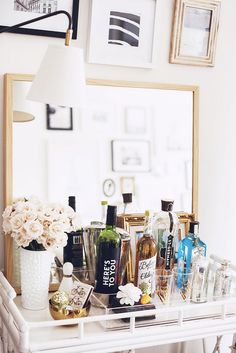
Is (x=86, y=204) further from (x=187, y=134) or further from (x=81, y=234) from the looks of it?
(x=187, y=134)

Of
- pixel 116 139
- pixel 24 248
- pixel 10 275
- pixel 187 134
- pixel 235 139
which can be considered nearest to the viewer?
pixel 24 248

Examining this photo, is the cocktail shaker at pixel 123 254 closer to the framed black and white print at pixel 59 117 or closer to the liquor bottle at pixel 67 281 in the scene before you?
the liquor bottle at pixel 67 281

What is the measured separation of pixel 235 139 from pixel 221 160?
107 millimetres

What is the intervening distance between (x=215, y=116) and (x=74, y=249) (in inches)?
29.8

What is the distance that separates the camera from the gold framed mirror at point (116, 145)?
1617 mm

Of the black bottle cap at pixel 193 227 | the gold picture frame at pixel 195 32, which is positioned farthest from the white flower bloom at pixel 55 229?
the gold picture frame at pixel 195 32

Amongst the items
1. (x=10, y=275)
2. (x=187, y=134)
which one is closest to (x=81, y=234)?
(x=10, y=275)

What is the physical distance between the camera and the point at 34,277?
4.87ft

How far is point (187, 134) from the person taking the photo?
187 cm

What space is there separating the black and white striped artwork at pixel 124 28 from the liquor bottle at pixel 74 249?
0.66m

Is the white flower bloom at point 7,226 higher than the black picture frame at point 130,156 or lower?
lower

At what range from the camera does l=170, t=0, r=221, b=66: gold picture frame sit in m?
1.82

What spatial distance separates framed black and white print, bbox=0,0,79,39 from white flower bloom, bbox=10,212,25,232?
59 centimetres

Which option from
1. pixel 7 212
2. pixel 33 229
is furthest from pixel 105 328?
pixel 7 212
